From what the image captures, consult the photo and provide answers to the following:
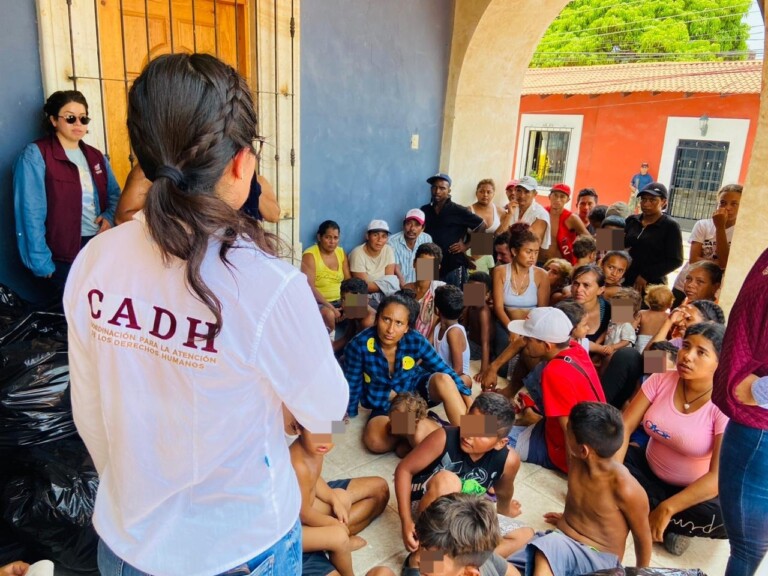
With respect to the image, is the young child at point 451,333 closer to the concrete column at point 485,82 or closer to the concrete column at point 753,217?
the concrete column at point 753,217

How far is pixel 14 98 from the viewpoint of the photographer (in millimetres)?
3010

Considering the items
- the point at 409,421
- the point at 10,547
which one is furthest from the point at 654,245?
the point at 10,547

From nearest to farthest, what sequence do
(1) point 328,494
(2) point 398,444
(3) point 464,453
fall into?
(1) point 328,494 → (3) point 464,453 → (2) point 398,444

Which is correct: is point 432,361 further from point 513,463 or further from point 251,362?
point 251,362

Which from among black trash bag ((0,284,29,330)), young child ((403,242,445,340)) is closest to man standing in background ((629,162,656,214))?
young child ((403,242,445,340))

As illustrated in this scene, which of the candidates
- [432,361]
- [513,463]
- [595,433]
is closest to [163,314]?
[595,433]

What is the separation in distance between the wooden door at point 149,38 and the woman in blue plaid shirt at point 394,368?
6.92 feet

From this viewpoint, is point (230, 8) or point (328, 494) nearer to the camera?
point (328, 494)

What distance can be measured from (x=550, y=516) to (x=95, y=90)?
337cm

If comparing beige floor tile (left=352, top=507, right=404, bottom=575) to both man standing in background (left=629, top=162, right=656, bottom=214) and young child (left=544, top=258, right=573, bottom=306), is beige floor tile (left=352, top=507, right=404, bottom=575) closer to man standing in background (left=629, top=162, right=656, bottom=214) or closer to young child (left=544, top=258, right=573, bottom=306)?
young child (left=544, top=258, right=573, bottom=306)

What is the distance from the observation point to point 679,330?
3.53m

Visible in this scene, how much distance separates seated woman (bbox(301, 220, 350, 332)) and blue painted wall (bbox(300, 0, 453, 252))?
18 cm

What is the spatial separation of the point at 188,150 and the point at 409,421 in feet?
7.92

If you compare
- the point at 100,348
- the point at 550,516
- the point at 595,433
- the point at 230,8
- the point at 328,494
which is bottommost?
the point at 550,516
